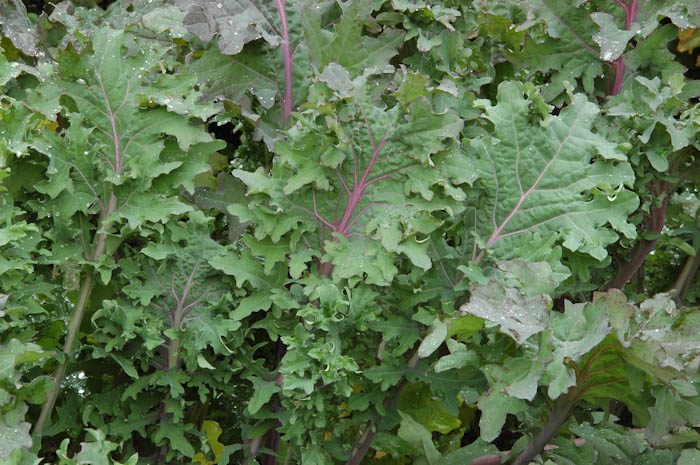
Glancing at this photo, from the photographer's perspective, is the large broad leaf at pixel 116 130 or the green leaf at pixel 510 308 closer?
the green leaf at pixel 510 308

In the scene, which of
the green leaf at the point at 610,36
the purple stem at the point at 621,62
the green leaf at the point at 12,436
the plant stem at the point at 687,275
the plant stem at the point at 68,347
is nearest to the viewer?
the green leaf at the point at 12,436

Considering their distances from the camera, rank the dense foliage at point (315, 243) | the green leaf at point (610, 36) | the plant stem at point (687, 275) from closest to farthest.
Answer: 1. the dense foliage at point (315, 243)
2. the green leaf at point (610, 36)
3. the plant stem at point (687, 275)

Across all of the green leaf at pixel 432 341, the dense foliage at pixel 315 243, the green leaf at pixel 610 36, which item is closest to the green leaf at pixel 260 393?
the dense foliage at pixel 315 243

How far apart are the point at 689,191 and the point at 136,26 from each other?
136 centimetres

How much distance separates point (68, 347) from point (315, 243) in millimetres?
479

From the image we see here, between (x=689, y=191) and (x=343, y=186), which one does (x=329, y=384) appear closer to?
(x=343, y=186)

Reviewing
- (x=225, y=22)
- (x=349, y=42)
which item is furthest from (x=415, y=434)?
(x=225, y=22)

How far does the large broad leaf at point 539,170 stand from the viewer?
1.43 metres

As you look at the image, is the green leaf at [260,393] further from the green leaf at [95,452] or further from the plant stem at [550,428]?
the plant stem at [550,428]

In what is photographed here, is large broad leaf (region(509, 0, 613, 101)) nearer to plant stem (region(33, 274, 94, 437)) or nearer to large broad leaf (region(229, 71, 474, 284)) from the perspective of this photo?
large broad leaf (region(229, 71, 474, 284))

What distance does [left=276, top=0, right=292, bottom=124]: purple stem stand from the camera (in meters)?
1.61

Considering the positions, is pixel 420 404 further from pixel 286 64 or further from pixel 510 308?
pixel 286 64

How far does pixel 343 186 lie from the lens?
4.75 ft

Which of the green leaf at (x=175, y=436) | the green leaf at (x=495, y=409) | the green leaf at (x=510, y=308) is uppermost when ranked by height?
the green leaf at (x=510, y=308)
